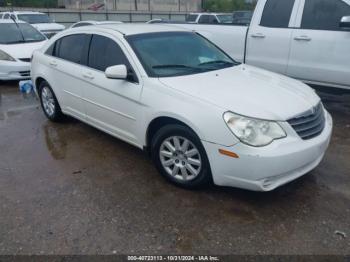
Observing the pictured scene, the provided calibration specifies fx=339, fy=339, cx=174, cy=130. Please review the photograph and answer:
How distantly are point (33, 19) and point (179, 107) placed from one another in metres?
17.9

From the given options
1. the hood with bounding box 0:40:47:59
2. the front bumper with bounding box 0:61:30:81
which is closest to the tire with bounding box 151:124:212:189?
the front bumper with bounding box 0:61:30:81

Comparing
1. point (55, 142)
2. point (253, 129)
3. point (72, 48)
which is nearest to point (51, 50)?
point (72, 48)

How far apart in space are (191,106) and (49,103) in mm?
3185

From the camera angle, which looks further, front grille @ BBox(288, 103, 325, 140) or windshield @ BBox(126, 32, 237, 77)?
windshield @ BBox(126, 32, 237, 77)

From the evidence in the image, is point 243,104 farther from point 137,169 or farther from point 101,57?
point 101,57

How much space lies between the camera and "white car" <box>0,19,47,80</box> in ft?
26.9

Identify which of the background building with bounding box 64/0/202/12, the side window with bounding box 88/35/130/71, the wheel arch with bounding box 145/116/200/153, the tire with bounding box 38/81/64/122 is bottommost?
the tire with bounding box 38/81/64/122

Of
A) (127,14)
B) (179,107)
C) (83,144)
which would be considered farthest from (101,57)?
(127,14)

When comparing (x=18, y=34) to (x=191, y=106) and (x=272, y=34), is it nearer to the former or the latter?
(x=272, y=34)

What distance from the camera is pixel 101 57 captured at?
4.22 meters

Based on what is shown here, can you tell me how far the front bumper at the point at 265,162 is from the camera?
2.85 m

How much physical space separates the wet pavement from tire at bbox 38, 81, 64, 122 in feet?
3.44

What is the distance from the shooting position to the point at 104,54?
4176 mm

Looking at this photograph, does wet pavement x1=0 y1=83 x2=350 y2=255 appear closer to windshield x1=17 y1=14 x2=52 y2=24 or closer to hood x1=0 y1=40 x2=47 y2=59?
hood x1=0 y1=40 x2=47 y2=59
